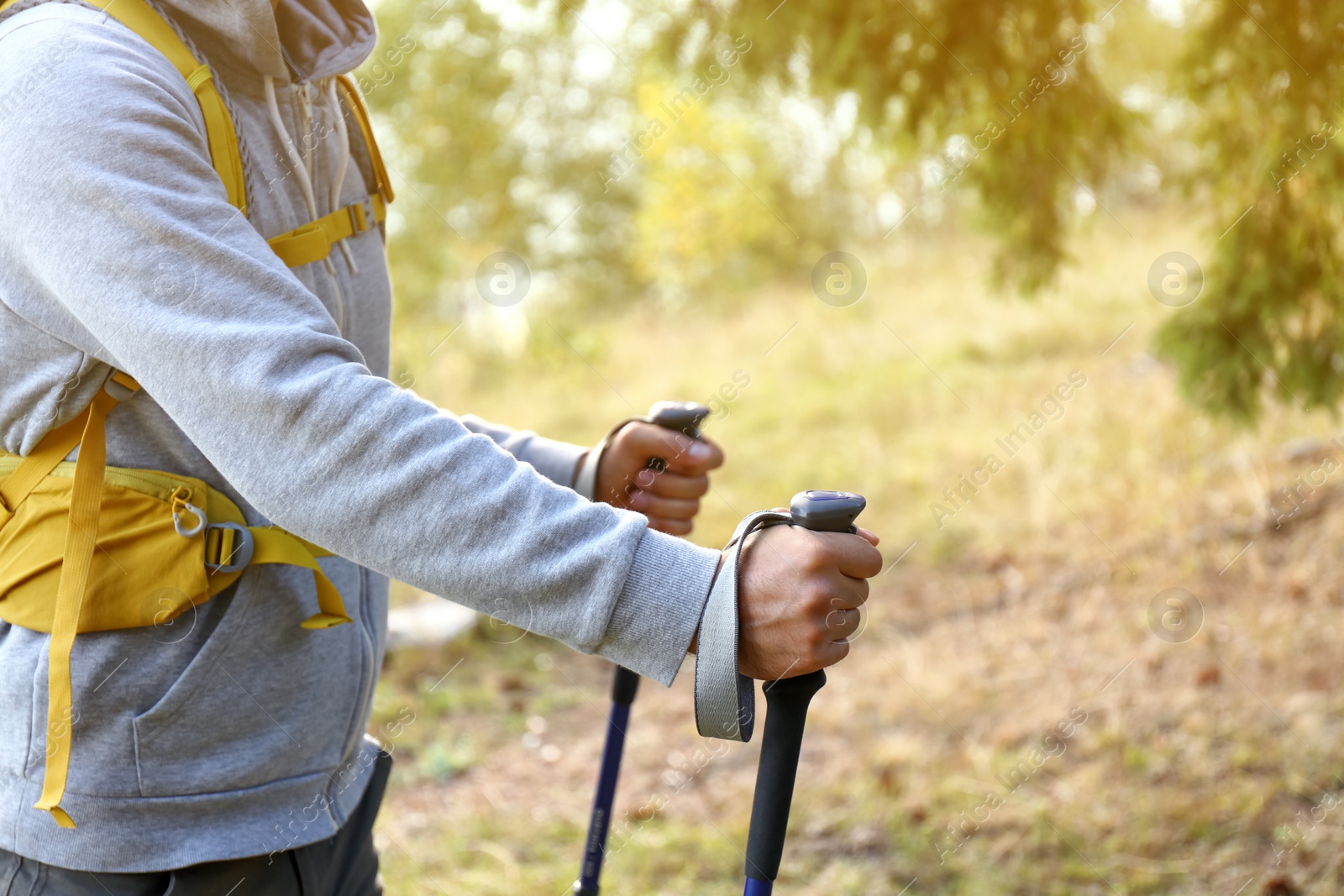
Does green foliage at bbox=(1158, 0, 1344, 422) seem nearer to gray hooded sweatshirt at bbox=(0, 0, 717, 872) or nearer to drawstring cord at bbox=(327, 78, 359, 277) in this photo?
drawstring cord at bbox=(327, 78, 359, 277)

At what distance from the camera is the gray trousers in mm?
1175

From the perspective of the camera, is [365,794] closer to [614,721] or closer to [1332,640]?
[614,721]

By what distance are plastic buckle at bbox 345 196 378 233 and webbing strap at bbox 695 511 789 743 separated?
0.71m

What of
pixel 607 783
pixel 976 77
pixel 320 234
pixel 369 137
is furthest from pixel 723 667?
pixel 976 77

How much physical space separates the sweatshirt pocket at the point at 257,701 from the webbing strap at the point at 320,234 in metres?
0.37

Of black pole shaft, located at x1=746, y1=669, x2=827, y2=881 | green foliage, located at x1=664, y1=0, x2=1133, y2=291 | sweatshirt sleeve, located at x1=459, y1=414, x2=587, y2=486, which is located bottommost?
sweatshirt sleeve, located at x1=459, y1=414, x2=587, y2=486

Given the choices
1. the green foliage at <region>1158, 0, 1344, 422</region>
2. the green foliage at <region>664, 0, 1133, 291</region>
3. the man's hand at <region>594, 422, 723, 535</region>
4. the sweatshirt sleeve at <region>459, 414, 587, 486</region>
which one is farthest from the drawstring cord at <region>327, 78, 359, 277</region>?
the green foliage at <region>1158, 0, 1344, 422</region>

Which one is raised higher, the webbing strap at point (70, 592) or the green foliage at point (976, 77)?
the green foliage at point (976, 77)

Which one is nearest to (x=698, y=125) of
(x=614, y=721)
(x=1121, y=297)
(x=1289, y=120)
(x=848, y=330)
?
(x=848, y=330)

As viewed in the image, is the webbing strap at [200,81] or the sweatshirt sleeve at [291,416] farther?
the webbing strap at [200,81]

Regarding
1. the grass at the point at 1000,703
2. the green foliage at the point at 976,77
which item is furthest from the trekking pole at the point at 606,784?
the green foliage at the point at 976,77

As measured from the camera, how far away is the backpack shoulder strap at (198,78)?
1.09 meters

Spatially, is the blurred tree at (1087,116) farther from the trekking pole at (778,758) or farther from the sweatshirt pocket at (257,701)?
the sweatshirt pocket at (257,701)

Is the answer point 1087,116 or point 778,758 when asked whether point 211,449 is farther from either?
Result: point 1087,116
